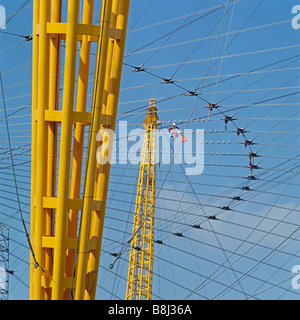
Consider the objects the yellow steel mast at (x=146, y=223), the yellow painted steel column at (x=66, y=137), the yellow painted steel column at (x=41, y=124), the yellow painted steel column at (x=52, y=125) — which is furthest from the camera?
the yellow steel mast at (x=146, y=223)

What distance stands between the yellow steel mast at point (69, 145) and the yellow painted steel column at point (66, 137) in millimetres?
16

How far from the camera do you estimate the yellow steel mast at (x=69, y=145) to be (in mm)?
9938

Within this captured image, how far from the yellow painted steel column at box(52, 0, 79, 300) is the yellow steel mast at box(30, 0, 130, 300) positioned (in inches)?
0.6

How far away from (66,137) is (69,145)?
15 cm

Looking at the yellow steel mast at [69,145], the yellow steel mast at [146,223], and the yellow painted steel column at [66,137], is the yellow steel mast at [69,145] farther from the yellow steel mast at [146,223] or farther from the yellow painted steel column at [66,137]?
the yellow steel mast at [146,223]

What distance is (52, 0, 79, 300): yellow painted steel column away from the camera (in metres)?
9.76

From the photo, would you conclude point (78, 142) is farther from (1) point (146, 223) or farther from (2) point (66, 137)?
(1) point (146, 223)

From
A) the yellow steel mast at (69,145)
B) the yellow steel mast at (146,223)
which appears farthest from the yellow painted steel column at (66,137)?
the yellow steel mast at (146,223)

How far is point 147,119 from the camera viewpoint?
28.8m

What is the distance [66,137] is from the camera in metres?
9.82

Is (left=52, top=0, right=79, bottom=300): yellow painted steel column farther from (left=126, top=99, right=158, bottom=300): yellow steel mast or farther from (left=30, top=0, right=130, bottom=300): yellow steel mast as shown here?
(left=126, top=99, right=158, bottom=300): yellow steel mast

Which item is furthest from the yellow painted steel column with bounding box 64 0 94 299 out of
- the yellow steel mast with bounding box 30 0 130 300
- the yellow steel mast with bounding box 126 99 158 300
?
the yellow steel mast with bounding box 126 99 158 300
